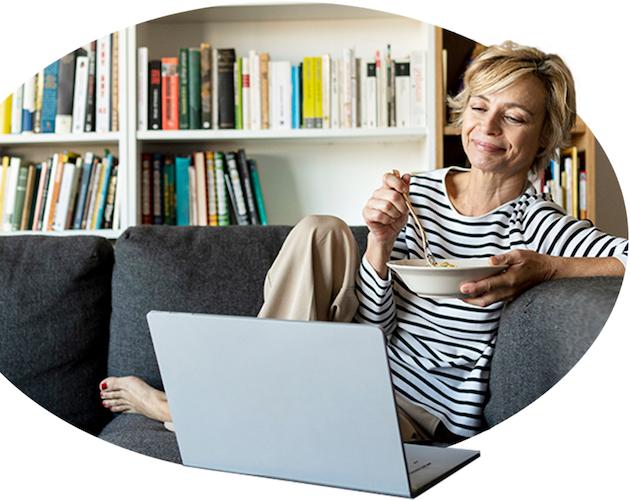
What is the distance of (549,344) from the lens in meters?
1.17

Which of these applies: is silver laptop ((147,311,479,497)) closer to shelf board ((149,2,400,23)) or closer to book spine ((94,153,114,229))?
book spine ((94,153,114,229))

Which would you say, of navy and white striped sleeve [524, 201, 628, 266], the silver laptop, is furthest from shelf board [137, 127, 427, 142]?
the silver laptop

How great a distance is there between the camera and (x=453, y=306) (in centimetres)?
156

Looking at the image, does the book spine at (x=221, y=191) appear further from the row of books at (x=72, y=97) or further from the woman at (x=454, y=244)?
the woman at (x=454, y=244)

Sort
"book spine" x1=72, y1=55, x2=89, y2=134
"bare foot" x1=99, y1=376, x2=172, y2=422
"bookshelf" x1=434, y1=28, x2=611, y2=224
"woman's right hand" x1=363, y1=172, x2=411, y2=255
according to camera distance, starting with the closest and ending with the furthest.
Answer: "woman's right hand" x1=363, y1=172, x2=411, y2=255 < "bare foot" x1=99, y1=376, x2=172, y2=422 < "bookshelf" x1=434, y1=28, x2=611, y2=224 < "book spine" x1=72, y1=55, x2=89, y2=134

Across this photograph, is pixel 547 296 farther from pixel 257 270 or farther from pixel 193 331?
pixel 257 270

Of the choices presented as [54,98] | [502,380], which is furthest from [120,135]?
[502,380]

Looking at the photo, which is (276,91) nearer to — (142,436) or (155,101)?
(155,101)

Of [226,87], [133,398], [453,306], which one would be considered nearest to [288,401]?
[453,306]

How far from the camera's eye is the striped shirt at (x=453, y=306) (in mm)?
1516

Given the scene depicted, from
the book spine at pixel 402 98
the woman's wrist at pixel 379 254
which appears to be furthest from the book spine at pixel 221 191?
the woman's wrist at pixel 379 254

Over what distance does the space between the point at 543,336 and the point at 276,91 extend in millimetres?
1642

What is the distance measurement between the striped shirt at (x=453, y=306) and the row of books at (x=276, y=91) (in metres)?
1.00

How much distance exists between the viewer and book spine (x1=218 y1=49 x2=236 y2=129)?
262 cm
